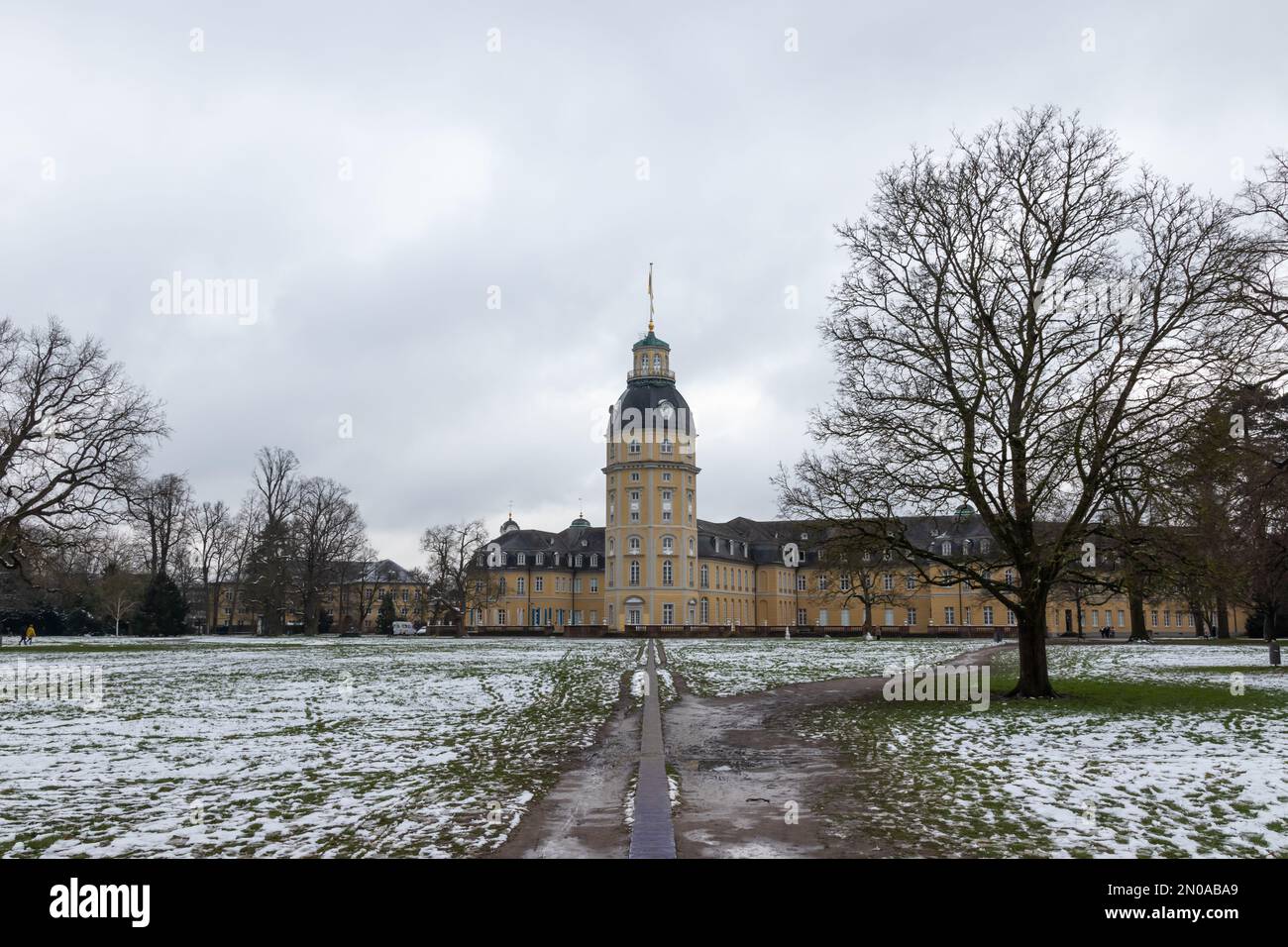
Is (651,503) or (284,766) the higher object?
(651,503)

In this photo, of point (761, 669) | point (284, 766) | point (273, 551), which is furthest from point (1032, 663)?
point (273, 551)

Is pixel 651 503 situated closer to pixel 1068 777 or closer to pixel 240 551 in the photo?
pixel 240 551

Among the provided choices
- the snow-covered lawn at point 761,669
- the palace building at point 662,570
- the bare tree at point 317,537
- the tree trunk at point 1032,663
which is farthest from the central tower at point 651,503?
the tree trunk at point 1032,663

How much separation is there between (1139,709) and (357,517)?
73.8 meters

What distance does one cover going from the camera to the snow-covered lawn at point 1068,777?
7.76 meters

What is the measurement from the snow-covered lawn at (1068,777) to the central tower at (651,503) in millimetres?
75274

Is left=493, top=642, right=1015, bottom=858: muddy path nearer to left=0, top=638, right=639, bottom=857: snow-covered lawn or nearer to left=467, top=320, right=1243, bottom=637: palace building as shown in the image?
left=0, top=638, right=639, bottom=857: snow-covered lawn

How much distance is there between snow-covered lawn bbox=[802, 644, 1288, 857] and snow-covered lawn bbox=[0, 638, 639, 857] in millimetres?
3694

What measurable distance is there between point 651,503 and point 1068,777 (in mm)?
84525

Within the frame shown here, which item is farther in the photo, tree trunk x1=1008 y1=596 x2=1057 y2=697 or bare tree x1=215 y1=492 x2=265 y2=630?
bare tree x1=215 y1=492 x2=265 y2=630

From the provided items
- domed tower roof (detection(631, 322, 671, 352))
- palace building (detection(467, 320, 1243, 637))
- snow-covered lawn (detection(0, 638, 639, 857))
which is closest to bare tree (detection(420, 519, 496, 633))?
palace building (detection(467, 320, 1243, 637))

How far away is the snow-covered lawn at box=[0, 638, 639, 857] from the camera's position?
7.85 m

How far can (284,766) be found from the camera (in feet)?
37.3
